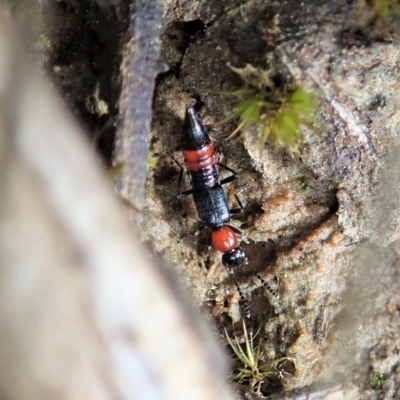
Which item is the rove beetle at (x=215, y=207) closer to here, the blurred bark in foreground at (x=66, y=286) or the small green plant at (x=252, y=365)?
the small green plant at (x=252, y=365)

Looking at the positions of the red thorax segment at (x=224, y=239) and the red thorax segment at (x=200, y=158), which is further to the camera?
the red thorax segment at (x=224, y=239)

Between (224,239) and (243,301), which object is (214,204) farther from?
(243,301)

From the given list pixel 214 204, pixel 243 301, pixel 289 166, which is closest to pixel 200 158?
pixel 214 204

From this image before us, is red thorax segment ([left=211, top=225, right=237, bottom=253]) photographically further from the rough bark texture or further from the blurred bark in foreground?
the blurred bark in foreground

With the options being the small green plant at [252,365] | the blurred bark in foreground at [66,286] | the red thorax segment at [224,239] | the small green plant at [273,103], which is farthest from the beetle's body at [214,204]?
the blurred bark in foreground at [66,286]

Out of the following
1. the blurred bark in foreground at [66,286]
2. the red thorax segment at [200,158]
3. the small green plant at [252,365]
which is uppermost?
the blurred bark in foreground at [66,286]

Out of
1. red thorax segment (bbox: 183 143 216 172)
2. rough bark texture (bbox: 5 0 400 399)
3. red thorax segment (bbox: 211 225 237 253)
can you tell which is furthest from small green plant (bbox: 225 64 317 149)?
red thorax segment (bbox: 211 225 237 253)
